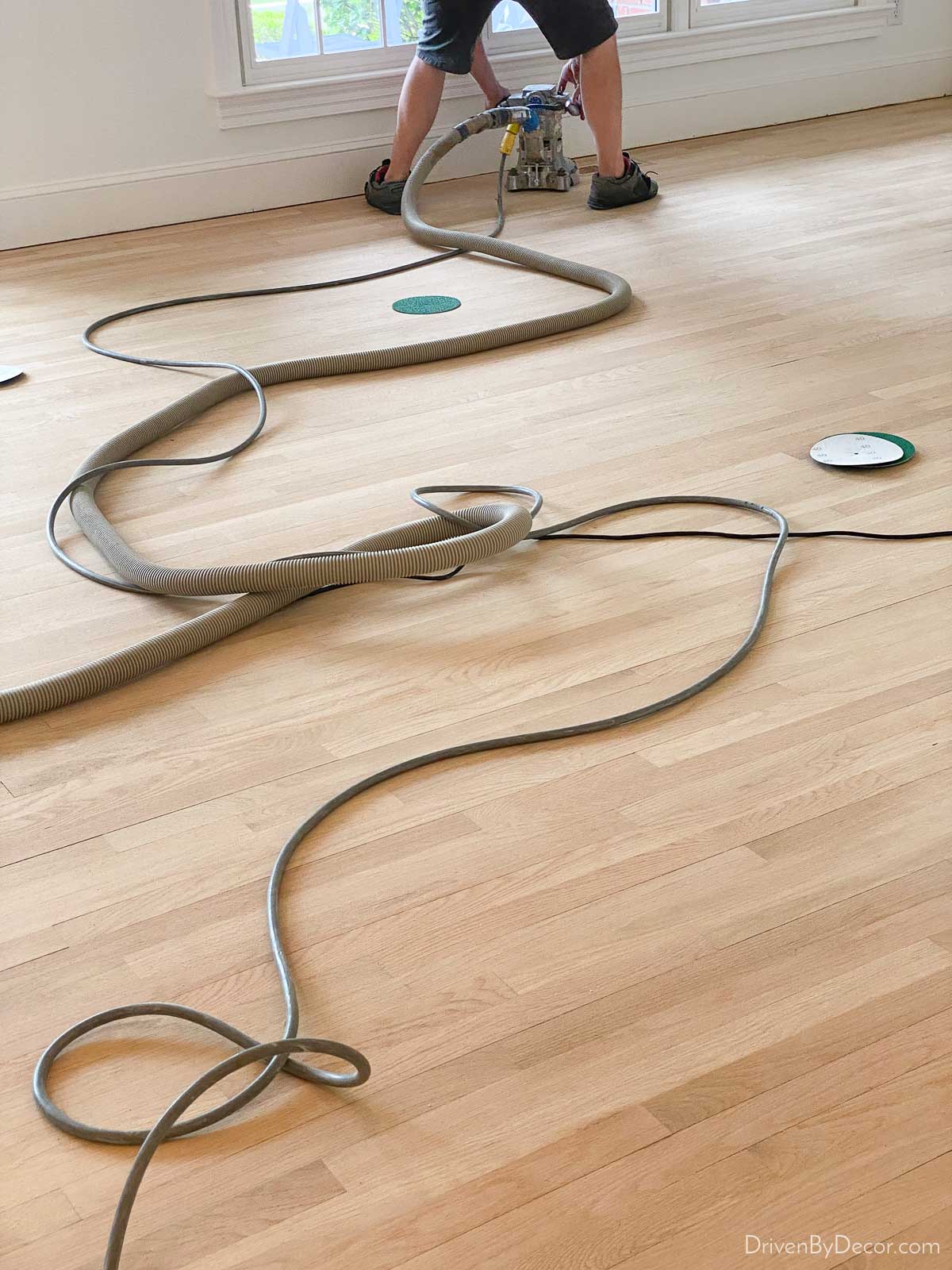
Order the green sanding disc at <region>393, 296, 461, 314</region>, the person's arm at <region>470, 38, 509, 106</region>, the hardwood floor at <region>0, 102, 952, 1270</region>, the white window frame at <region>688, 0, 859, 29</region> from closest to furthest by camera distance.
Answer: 1. the hardwood floor at <region>0, 102, 952, 1270</region>
2. the green sanding disc at <region>393, 296, 461, 314</region>
3. the person's arm at <region>470, 38, 509, 106</region>
4. the white window frame at <region>688, 0, 859, 29</region>

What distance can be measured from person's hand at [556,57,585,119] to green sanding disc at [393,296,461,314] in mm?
1065

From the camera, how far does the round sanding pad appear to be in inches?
92.7

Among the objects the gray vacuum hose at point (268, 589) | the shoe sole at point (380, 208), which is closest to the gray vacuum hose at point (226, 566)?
the gray vacuum hose at point (268, 589)

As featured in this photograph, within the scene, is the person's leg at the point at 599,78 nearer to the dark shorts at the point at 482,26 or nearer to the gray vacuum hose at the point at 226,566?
the dark shorts at the point at 482,26

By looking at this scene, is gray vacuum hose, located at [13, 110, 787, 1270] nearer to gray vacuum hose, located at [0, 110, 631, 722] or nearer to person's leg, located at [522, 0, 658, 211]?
gray vacuum hose, located at [0, 110, 631, 722]

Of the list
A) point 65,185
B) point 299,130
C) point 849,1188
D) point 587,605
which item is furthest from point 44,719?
point 299,130

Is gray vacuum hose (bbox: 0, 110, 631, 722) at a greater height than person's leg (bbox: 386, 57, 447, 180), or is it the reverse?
person's leg (bbox: 386, 57, 447, 180)

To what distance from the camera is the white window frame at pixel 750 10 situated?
4684 mm

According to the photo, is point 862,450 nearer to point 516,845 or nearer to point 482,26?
point 516,845

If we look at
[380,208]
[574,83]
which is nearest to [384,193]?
[380,208]

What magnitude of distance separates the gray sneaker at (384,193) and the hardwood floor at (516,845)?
1389 mm

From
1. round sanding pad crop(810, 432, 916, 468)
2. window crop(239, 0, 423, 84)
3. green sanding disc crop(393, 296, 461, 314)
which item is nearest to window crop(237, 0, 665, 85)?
window crop(239, 0, 423, 84)

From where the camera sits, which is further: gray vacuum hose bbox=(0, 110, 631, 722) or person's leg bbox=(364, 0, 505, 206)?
person's leg bbox=(364, 0, 505, 206)

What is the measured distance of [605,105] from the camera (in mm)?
3986
